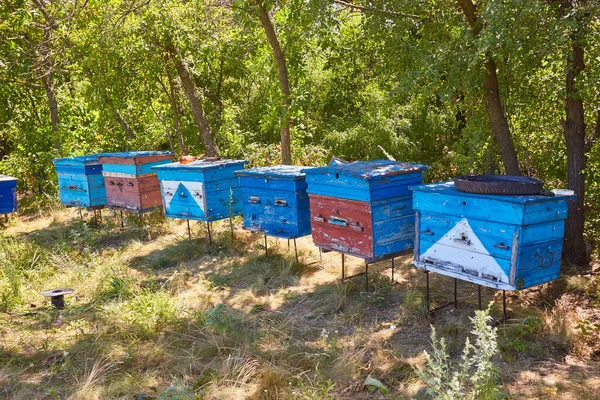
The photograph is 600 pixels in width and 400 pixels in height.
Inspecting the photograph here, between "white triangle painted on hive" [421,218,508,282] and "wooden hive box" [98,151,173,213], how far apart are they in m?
4.67

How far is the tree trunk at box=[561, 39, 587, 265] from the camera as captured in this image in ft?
17.9

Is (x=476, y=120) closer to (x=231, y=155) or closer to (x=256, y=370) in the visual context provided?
(x=256, y=370)

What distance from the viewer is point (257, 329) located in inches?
193

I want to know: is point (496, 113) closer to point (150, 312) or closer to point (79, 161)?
point (150, 312)

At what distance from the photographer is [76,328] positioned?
508 centimetres

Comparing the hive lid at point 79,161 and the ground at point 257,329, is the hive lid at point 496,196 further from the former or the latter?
the hive lid at point 79,161

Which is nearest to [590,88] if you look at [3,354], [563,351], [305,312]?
[563,351]

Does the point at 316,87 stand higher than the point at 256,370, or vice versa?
the point at 316,87

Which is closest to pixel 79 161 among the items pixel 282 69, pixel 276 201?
pixel 282 69

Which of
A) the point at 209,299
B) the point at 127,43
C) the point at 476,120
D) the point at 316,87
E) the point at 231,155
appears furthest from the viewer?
the point at 316,87

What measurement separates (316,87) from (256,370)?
8.51 meters

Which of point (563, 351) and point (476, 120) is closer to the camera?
point (563, 351)

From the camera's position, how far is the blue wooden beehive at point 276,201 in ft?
19.5

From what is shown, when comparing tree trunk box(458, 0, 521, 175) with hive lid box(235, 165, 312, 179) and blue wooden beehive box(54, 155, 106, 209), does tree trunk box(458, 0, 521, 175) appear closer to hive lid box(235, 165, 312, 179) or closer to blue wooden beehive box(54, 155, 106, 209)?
hive lid box(235, 165, 312, 179)
